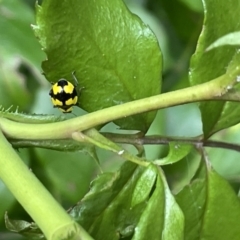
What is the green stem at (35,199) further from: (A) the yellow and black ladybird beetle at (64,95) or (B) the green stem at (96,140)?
(A) the yellow and black ladybird beetle at (64,95)

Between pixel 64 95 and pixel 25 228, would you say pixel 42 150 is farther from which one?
pixel 25 228

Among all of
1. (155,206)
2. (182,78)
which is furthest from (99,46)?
(182,78)

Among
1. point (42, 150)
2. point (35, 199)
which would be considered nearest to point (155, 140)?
point (35, 199)

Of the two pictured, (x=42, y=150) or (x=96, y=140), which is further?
(x=42, y=150)

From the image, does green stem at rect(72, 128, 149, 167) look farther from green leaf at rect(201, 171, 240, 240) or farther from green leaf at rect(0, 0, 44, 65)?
green leaf at rect(0, 0, 44, 65)

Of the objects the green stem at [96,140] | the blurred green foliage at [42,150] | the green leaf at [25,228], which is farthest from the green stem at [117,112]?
the blurred green foliage at [42,150]

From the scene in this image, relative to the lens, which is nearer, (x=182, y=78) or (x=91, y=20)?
(x=91, y=20)

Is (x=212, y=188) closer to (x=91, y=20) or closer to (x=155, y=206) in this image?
(x=155, y=206)
